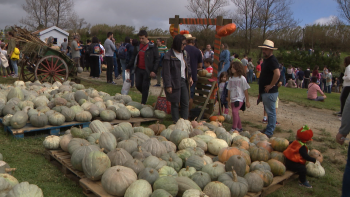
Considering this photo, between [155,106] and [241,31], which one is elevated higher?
[241,31]

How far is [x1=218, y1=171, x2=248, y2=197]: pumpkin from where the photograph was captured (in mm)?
3078

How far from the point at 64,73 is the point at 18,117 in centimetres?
571

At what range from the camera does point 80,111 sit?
5734 millimetres

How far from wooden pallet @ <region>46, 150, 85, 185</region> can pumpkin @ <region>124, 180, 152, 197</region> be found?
0.87 meters

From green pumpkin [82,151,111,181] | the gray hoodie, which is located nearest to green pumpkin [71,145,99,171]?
green pumpkin [82,151,111,181]

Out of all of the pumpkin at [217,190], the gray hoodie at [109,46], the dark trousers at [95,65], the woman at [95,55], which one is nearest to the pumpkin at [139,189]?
the pumpkin at [217,190]

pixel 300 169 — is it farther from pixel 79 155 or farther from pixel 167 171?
pixel 79 155

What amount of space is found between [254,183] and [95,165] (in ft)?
5.99

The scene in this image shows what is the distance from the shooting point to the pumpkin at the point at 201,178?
3.17 m

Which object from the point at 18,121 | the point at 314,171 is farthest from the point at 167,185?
the point at 18,121

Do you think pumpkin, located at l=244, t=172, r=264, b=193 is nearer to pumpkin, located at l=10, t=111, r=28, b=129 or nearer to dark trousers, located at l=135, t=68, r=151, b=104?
pumpkin, located at l=10, t=111, r=28, b=129

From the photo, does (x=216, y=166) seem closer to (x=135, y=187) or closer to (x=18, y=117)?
(x=135, y=187)

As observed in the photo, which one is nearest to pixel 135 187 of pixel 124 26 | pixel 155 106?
pixel 155 106

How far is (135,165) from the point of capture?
3301 mm
